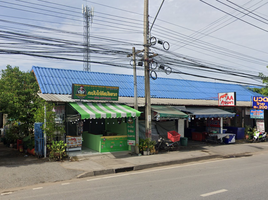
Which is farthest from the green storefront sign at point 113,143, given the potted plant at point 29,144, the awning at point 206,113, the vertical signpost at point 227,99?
the vertical signpost at point 227,99

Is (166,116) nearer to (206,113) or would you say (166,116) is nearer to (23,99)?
(206,113)

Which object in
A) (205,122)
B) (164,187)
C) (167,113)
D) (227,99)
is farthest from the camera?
(205,122)

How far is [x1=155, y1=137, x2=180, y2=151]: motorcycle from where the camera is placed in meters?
14.6

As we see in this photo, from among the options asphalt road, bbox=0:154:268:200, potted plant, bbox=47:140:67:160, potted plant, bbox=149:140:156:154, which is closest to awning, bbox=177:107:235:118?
potted plant, bbox=149:140:156:154

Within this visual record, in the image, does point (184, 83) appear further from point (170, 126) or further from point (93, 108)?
point (93, 108)

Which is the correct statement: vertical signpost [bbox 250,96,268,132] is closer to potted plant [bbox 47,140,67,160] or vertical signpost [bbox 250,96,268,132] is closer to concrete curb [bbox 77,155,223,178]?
concrete curb [bbox 77,155,223,178]

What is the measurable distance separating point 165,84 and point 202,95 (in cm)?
366

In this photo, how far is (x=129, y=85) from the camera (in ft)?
67.1

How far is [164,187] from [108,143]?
23.3 feet

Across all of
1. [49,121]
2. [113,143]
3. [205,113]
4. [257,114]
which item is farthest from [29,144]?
[257,114]

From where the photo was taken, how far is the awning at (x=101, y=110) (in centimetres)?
1192

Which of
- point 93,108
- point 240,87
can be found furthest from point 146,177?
point 240,87

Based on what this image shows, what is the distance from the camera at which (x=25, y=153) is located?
1334 cm

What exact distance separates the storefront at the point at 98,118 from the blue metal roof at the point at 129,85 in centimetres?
296
